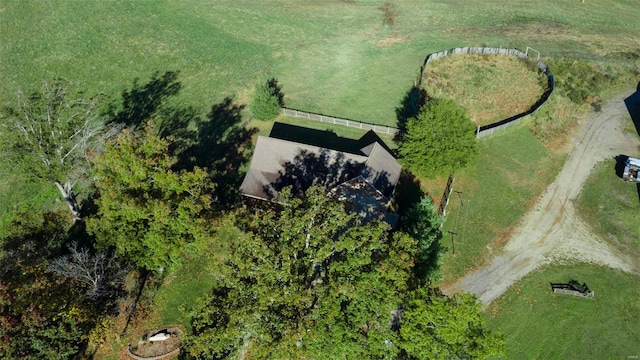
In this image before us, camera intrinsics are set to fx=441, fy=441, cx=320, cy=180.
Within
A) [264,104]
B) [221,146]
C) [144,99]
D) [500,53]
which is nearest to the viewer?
[221,146]

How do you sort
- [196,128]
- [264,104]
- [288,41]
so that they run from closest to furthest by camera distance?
1. [264,104]
2. [196,128]
3. [288,41]

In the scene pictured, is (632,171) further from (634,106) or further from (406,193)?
(406,193)

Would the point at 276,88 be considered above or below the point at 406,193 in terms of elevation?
above

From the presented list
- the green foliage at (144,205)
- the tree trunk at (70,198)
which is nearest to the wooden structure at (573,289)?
the green foliage at (144,205)

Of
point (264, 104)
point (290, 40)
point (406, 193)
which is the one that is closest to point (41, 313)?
point (264, 104)

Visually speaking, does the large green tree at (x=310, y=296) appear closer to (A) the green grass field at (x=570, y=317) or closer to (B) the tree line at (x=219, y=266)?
(B) the tree line at (x=219, y=266)

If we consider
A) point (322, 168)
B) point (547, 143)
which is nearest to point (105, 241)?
point (322, 168)

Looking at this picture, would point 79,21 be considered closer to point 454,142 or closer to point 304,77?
point 304,77
